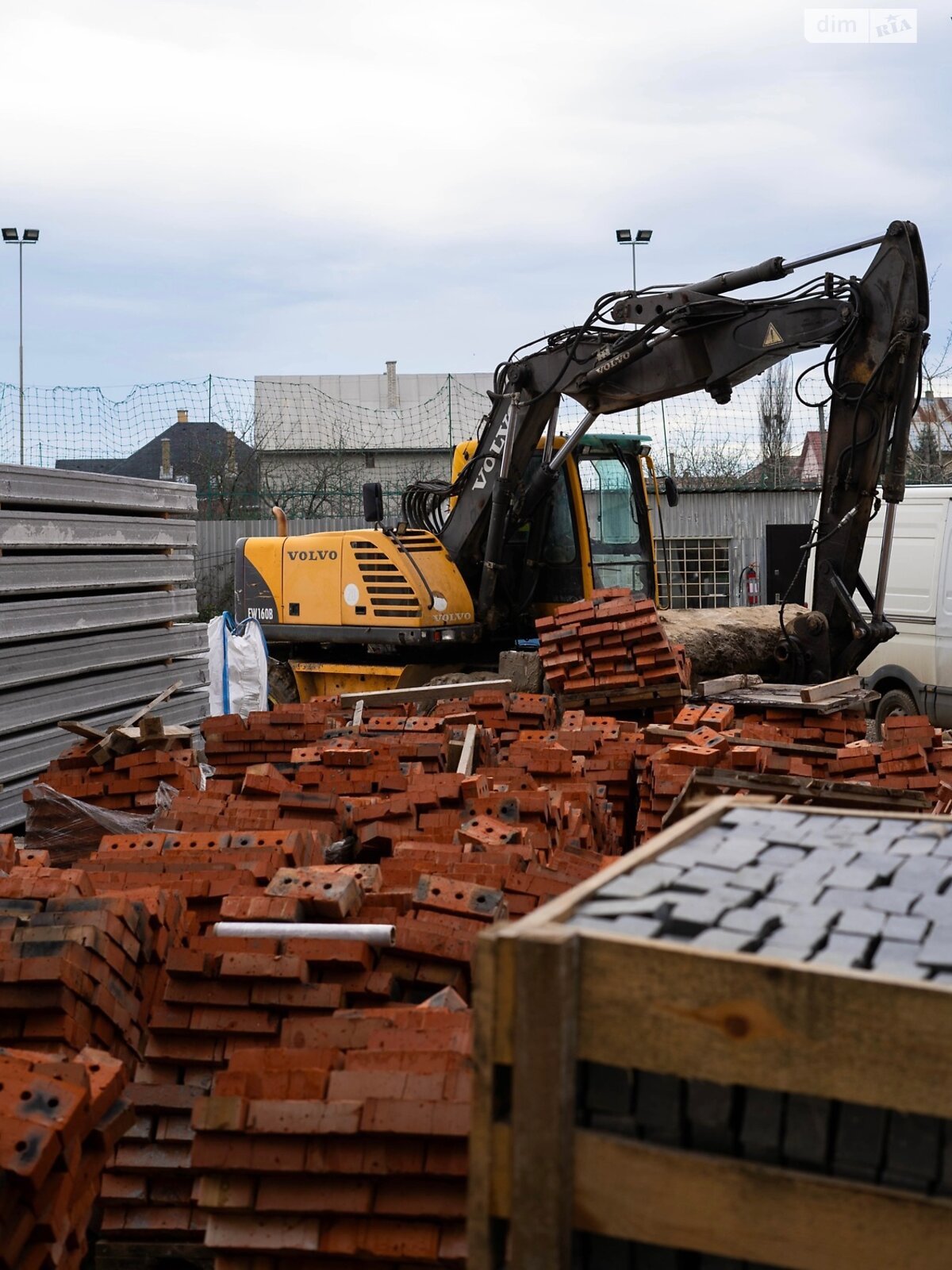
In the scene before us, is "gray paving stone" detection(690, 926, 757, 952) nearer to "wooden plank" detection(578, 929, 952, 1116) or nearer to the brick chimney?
"wooden plank" detection(578, 929, 952, 1116)

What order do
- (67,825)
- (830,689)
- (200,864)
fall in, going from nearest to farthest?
(200,864) < (67,825) < (830,689)

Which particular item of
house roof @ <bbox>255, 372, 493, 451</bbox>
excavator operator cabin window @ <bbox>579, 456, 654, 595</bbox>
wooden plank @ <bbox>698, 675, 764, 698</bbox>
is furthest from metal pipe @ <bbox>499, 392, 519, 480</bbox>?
house roof @ <bbox>255, 372, 493, 451</bbox>

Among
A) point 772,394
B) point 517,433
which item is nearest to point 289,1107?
point 517,433

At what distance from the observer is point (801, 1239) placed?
212cm

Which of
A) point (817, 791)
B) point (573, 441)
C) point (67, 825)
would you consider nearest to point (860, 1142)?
point (817, 791)

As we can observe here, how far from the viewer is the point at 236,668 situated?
1141 cm

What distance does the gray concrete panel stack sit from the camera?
902cm

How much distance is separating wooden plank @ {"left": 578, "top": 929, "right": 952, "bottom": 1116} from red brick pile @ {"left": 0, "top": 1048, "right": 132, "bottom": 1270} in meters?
1.65

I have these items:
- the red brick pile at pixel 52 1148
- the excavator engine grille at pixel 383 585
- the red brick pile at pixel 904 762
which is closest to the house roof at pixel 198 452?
the excavator engine grille at pixel 383 585

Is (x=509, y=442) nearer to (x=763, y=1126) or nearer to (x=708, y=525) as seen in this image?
(x=763, y=1126)

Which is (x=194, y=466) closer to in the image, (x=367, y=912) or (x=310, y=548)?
(x=310, y=548)

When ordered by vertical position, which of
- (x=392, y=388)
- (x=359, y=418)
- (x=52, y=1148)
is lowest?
(x=52, y=1148)

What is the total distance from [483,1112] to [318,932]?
2.43 metres

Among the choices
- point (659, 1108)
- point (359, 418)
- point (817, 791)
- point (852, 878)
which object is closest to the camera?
point (659, 1108)
